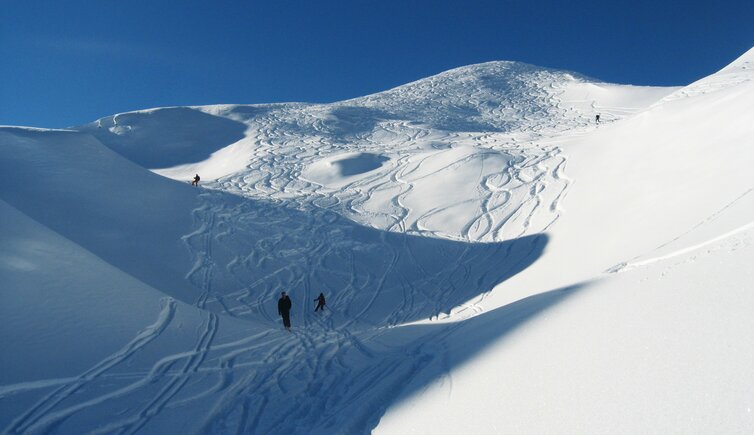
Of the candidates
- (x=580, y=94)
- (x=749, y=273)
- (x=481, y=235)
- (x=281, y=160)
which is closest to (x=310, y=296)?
(x=481, y=235)

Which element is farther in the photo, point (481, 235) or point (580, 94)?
point (580, 94)

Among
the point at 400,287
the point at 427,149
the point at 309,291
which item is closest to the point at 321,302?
the point at 309,291

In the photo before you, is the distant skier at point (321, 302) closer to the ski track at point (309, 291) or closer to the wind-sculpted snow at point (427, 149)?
the ski track at point (309, 291)

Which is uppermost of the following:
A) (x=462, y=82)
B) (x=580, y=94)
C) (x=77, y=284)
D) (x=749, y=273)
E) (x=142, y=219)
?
(x=462, y=82)

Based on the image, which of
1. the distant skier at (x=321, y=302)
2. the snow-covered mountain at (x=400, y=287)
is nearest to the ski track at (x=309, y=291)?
the snow-covered mountain at (x=400, y=287)

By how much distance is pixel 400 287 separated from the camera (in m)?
14.4

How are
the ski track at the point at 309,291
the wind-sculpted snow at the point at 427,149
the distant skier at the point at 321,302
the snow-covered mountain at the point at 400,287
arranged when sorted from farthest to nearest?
the wind-sculpted snow at the point at 427,149
the distant skier at the point at 321,302
the ski track at the point at 309,291
the snow-covered mountain at the point at 400,287

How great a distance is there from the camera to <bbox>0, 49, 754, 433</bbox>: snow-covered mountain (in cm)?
453

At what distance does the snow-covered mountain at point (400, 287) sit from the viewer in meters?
4.53

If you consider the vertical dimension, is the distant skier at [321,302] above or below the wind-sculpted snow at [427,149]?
below

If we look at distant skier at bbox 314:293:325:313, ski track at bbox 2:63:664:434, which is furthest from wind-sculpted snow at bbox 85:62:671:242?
distant skier at bbox 314:293:325:313

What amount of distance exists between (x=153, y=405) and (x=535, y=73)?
206 feet

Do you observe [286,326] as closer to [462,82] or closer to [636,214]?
[636,214]

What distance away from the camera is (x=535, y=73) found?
61.8 m
